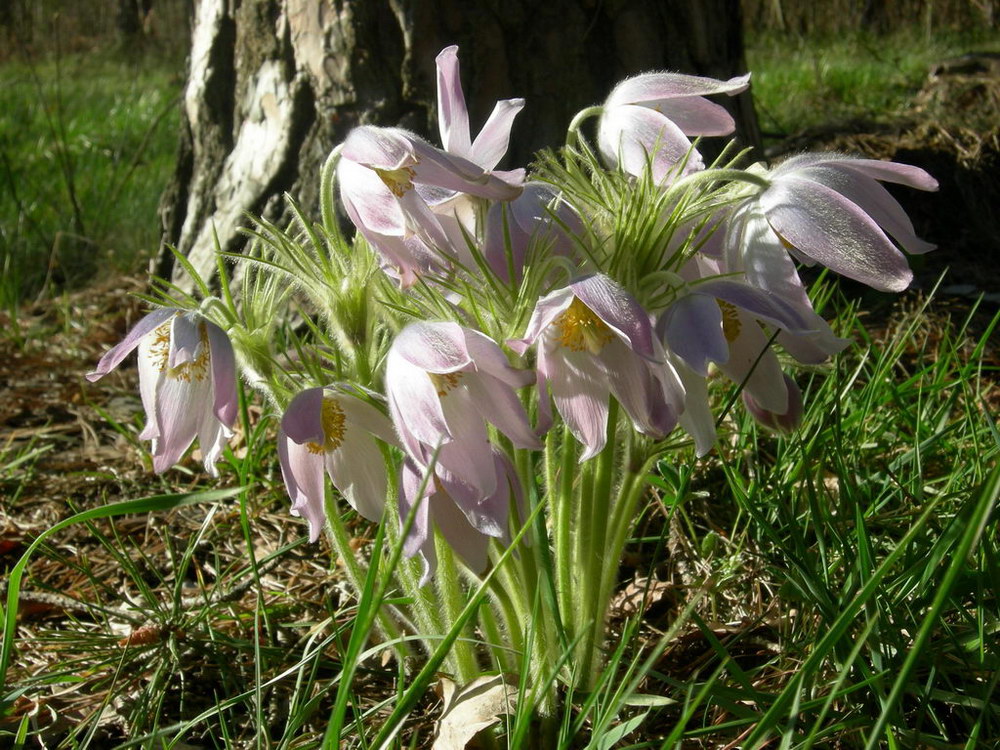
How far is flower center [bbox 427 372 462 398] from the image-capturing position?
0.83m

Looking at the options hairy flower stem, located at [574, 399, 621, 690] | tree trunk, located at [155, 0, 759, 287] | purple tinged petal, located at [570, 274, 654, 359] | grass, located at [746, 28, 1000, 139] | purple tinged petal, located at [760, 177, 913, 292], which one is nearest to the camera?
purple tinged petal, located at [570, 274, 654, 359]

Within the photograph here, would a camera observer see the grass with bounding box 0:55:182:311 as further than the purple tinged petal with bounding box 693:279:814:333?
Yes

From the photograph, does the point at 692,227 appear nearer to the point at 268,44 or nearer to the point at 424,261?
the point at 424,261

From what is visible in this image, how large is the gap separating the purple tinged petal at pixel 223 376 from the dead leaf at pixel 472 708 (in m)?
0.38

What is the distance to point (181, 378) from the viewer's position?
0.91 meters

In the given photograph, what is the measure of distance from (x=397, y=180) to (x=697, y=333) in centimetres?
34

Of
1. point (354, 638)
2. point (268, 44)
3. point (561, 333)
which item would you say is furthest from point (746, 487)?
point (268, 44)

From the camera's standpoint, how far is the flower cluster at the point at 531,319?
0.80 meters

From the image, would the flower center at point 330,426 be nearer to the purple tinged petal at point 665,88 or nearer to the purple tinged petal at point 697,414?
the purple tinged petal at point 697,414

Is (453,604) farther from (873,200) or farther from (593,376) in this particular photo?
(873,200)

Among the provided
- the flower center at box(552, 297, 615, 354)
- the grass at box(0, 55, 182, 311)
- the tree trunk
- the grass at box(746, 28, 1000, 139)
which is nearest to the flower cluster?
the flower center at box(552, 297, 615, 354)

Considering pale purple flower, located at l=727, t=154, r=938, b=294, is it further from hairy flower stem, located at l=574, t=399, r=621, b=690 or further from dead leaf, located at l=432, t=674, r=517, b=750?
dead leaf, located at l=432, t=674, r=517, b=750

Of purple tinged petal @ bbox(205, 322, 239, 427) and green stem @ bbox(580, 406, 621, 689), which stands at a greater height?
purple tinged petal @ bbox(205, 322, 239, 427)

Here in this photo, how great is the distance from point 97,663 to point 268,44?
4.41 ft
